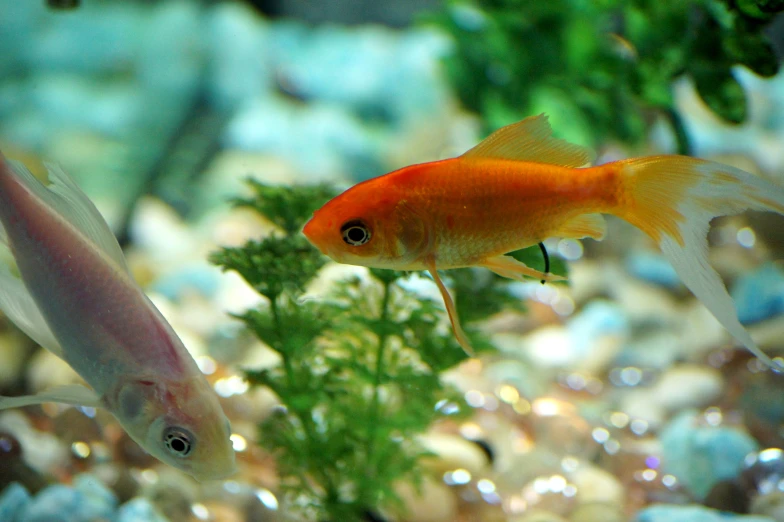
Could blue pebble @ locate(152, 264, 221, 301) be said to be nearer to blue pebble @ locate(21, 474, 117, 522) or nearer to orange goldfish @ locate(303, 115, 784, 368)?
blue pebble @ locate(21, 474, 117, 522)

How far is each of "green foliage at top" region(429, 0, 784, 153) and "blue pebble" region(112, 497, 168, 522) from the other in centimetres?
240

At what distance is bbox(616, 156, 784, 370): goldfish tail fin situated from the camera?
1.14 meters

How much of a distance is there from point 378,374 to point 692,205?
1.10m

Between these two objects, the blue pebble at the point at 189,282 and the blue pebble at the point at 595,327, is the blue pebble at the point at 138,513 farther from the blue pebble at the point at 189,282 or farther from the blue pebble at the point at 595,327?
the blue pebble at the point at 595,327

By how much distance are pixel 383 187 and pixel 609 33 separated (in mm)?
3922

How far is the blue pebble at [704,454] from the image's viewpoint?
249 centimetres

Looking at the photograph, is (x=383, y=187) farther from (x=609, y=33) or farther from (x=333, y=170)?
(x=333, y=170)

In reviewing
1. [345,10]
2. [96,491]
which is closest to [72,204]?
[96,491]

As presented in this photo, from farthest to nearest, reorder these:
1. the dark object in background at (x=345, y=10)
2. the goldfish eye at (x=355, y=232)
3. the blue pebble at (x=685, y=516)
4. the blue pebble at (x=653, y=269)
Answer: the dark object in background at (x=345, y=10) → the blue pebble at (x=653, y=269) → the blue pebble at (x=685, y=516) → the goldfish eye at (x=355, y=232)

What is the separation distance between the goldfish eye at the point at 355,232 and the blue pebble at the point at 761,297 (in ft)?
9.89

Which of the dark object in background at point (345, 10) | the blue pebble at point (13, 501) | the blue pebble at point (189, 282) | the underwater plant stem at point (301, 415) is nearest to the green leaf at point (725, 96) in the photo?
the underwater plant stem at point (301, 415)

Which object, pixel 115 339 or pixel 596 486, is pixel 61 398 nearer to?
→ pixel 115 339

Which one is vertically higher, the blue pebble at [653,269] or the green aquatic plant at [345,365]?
the green aquatic plant at [345,365]

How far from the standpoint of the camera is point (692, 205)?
3.94ft
